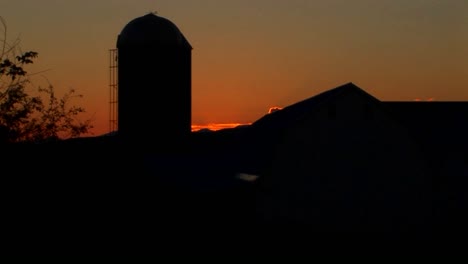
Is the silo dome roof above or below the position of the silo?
above

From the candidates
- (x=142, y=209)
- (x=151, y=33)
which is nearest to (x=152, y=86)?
(x=151, y=33)

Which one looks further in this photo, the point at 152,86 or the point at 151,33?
the point at 151,33

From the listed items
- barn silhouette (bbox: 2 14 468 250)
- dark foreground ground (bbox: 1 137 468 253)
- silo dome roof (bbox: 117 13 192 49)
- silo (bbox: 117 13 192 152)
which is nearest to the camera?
dark foreground ground (bbox: 1 137 468 253)

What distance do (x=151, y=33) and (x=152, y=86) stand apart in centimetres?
214

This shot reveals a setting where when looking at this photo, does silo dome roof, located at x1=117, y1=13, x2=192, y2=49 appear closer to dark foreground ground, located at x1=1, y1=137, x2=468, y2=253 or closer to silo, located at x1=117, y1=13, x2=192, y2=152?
silo, located at x1=117, y1=13, x2=192, y2=152

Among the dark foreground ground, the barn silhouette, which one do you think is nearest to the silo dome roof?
the barn silhouette

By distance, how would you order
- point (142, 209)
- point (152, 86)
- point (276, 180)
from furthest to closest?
1. point (152, 86)
2. point (142, 209)
3. point (276, 180)

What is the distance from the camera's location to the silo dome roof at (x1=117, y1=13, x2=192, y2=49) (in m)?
31.8

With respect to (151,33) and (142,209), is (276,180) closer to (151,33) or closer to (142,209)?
(142,209)

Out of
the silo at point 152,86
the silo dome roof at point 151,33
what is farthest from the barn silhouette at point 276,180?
the silo dome roof at point 151,33

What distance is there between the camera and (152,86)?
3148 cm

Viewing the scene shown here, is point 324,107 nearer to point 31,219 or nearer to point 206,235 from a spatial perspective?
point 206,235

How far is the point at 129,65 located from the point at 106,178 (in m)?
5.78

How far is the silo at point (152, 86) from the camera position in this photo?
104 feet
